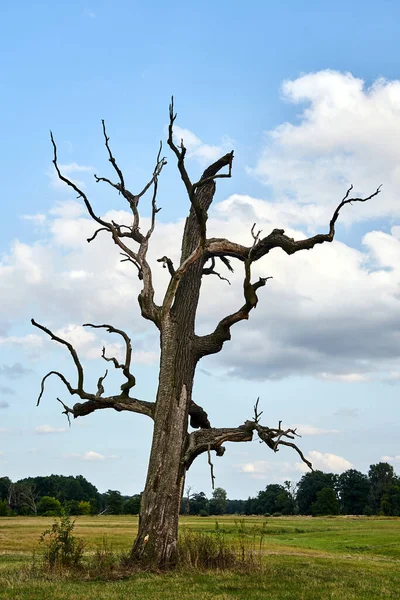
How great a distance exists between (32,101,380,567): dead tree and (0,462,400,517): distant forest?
98.8m

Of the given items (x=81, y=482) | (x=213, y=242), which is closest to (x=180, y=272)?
(x=213, y=242)

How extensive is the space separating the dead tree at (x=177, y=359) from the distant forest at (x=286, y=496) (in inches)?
3888

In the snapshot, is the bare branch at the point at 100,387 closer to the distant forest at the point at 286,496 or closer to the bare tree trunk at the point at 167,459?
the bare tree trunk at the point at 167,459

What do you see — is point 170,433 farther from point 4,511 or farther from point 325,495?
point 325,495

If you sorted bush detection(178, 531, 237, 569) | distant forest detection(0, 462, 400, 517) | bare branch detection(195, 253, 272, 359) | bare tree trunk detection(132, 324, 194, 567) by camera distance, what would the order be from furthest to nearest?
distant forest detection(0, 462, 400, 517) → bare branch detection(195, 253, 272, 359) → bare tree trunk detection(132, 324, 194, 567) → bush detection(178, 531, 237, 569)

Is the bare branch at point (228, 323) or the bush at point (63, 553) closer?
the bush at point (63, 553)

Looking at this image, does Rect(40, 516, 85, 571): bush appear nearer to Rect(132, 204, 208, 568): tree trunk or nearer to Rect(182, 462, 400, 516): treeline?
Rect(132, 204, 208, 568): tree trunk

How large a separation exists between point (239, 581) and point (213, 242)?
31.2ft

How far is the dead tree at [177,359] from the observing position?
605 inches

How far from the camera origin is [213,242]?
1895cm

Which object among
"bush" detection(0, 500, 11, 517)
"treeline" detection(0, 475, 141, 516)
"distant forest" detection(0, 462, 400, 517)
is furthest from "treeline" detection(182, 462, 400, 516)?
"bush" detection(0, 500, 11, 517)

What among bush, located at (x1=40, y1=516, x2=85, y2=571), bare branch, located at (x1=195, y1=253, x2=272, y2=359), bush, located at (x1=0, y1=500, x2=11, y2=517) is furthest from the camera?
bush, located at (x1=0, y1=500, x2=11, y2=517)

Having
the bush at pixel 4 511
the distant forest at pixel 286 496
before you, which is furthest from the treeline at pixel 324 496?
the bush at pixel 4 511

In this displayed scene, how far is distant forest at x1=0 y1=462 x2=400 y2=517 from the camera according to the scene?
11700 centimetres
